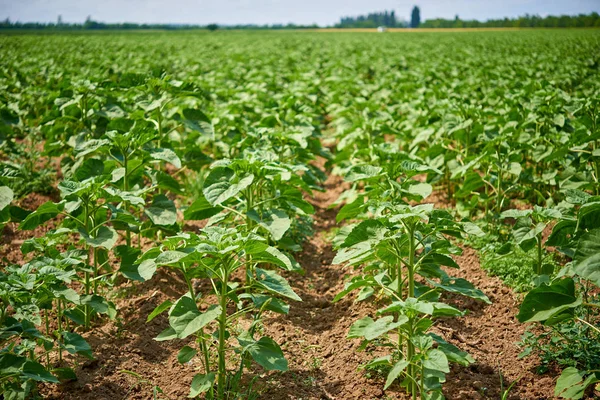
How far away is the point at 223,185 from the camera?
11.7 ft

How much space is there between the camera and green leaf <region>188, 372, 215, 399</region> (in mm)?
2672

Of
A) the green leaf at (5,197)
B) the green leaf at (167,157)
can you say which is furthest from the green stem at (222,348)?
the green leaf at (5,197)

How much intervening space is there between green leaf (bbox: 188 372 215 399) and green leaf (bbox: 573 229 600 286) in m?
1.88

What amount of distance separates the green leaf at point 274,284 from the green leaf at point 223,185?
65cm

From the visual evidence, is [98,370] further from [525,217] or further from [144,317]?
[525,217]

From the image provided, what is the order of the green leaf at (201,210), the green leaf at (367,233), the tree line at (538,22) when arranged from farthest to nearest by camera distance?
the tree line at (538,22) → the green leaf at (201,210) → the green leaf at (367,233)

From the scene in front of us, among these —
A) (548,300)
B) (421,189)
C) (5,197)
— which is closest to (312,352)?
(421,189)

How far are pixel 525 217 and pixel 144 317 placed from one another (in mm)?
2887

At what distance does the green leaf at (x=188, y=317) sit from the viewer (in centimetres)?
255

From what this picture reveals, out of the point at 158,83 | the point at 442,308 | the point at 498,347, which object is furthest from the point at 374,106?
the point at 442,308

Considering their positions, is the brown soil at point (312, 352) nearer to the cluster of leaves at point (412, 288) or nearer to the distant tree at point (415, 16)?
the cluster of leaves at point (412, 288)

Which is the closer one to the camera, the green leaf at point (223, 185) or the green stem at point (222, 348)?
the green stem at point (222, 348)

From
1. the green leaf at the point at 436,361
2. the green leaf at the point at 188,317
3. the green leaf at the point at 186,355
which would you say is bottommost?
the green leaf at the point at 186,355

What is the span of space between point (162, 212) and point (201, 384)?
5.05 feet
